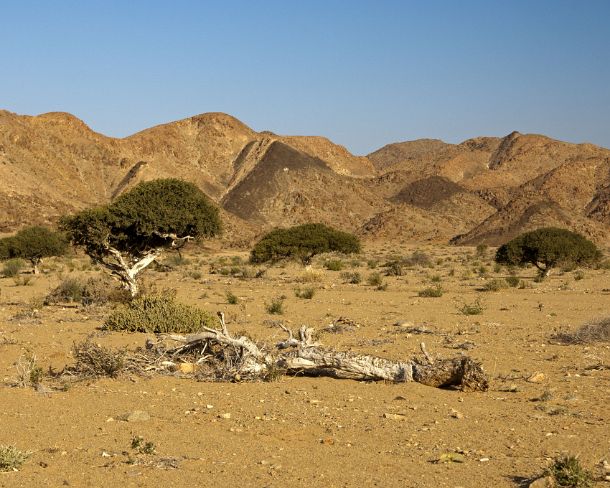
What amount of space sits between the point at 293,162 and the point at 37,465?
A: 98.8 m

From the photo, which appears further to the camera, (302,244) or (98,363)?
(302,244)

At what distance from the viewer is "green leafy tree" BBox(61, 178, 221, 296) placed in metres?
20.6

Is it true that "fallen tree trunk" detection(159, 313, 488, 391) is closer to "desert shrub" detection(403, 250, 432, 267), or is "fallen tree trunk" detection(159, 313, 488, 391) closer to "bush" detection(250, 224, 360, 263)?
"bush" detection(250, 224, 360, 263)

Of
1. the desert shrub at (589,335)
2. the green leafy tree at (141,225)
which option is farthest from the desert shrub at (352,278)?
the desert shrub at (589,335)

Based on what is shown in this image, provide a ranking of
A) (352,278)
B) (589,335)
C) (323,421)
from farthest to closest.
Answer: (352,278) → (589,335) → (323,421)

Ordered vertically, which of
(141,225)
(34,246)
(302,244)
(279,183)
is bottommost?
(34,246)

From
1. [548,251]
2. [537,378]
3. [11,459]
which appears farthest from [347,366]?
[548,251]

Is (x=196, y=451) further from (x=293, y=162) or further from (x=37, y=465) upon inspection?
(x=293, y=162)

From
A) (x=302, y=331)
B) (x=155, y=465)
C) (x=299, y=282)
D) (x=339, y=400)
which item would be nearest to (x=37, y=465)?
(x=155, y=465)

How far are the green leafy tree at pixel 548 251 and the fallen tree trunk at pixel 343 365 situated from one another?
23.5m

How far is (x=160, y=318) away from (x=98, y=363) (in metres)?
4.69

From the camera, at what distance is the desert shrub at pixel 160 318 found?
14945 mm

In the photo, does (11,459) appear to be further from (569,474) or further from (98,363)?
(569,474)

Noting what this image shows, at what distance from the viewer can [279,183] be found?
10056 centimetres
